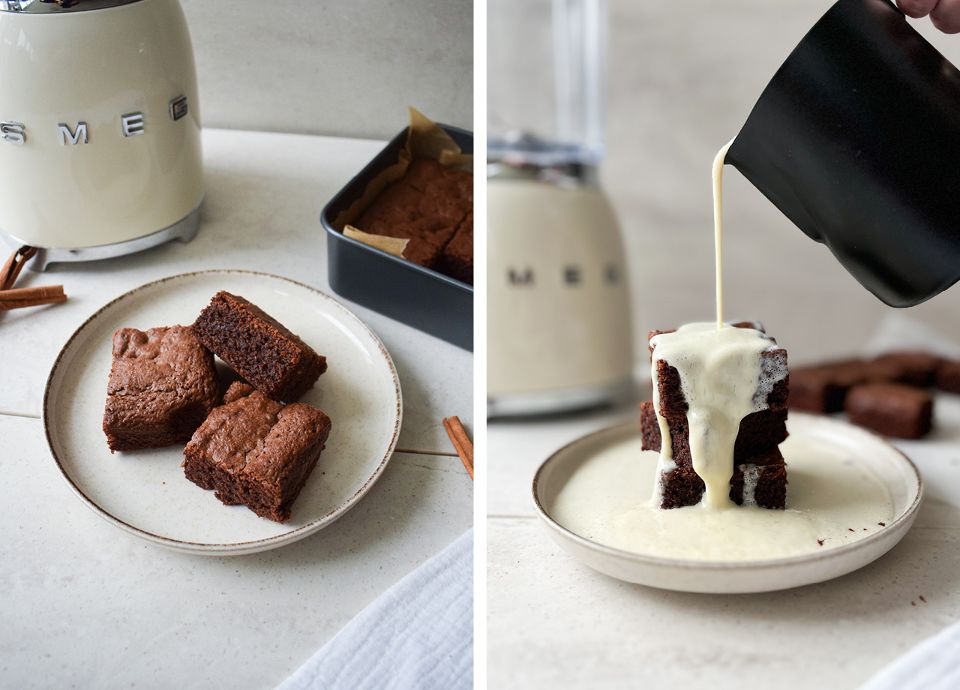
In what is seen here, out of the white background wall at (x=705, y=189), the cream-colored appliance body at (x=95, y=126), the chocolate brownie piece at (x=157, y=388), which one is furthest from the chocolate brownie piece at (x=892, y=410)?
the cream-colored appliance body at (x=95, y=126)

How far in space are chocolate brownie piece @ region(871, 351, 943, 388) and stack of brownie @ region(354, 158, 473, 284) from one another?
0.54 m

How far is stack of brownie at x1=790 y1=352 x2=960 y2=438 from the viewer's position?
41.6 inches

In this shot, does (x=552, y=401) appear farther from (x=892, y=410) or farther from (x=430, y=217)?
(x=892, y=410)

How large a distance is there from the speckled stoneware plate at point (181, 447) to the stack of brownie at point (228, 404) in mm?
19

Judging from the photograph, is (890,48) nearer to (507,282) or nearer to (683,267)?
(507,282)

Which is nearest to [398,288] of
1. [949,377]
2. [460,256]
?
[460,256]

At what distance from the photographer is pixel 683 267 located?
5.28 feet

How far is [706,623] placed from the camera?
0.71 m

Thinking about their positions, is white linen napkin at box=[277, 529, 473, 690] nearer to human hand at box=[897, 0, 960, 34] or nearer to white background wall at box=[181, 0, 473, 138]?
human hand at box=[897, 0, 960, 34]

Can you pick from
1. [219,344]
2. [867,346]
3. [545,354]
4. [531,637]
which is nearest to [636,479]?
[531,637]

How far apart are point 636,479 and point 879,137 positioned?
356 mm

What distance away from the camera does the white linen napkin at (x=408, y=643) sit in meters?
0.74

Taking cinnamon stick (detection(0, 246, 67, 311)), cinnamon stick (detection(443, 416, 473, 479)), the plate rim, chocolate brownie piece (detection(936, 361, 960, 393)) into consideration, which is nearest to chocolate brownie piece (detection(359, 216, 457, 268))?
cinnamon stick (detection(443, 416, 473, 479))

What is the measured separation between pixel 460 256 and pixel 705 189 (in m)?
0.58
